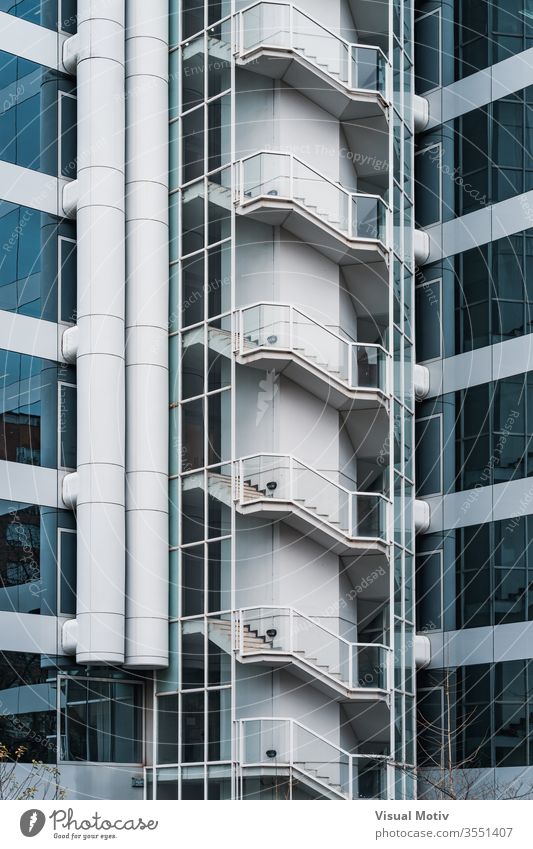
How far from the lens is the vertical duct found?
4053 centimetres

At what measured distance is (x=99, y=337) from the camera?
4184 cm

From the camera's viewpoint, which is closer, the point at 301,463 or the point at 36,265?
the point at 301,463

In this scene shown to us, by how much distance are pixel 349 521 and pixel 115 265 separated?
9.89m

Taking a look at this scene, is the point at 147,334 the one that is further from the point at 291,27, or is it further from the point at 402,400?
the point at 291,27

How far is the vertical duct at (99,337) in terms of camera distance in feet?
133

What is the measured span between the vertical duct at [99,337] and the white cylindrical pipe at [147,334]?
0.34 meters

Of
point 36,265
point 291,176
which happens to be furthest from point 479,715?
point 36,265

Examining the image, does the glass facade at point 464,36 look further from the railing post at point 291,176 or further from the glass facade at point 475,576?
the glass facade at point 475,576

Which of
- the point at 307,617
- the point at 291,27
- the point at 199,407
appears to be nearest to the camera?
the point at 307,617

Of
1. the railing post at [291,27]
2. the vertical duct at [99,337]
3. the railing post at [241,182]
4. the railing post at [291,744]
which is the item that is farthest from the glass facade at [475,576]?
the railing post at [291,27]

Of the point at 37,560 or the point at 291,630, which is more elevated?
the point at 37,560

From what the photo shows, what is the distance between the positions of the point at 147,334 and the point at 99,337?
139 cm

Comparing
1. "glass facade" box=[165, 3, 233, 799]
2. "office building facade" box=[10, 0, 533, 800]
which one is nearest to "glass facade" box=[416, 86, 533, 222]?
"office building facade" box=[10, 0, 533, 800]

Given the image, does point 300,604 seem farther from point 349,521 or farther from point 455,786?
point 455,786
